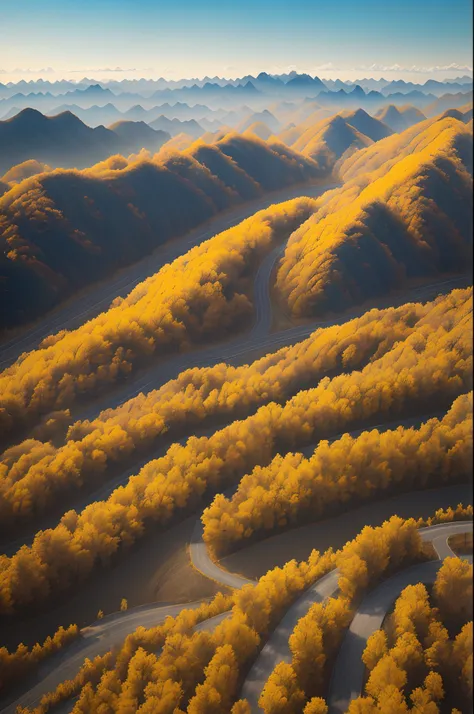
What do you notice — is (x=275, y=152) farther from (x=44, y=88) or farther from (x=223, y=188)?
(x=44, y=88)

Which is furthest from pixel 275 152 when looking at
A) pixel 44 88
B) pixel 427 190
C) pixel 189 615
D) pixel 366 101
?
pixel 189 615

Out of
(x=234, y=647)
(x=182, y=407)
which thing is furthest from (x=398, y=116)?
(x=234, y=647)

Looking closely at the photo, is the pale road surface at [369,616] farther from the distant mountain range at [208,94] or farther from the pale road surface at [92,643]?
the distant mountain range at [208,94]

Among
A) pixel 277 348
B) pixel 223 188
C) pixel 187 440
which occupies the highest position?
pixel 223 188

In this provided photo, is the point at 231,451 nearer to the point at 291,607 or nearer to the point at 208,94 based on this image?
the point at 291,607

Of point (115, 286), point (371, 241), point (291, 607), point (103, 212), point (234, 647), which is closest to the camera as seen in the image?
point (234, 647)

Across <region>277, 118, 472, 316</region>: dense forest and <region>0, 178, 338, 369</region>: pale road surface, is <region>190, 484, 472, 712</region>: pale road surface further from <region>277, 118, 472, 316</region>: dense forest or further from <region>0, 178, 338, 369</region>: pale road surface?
<region>0, 178, 338, 369</region>: pale road surface
